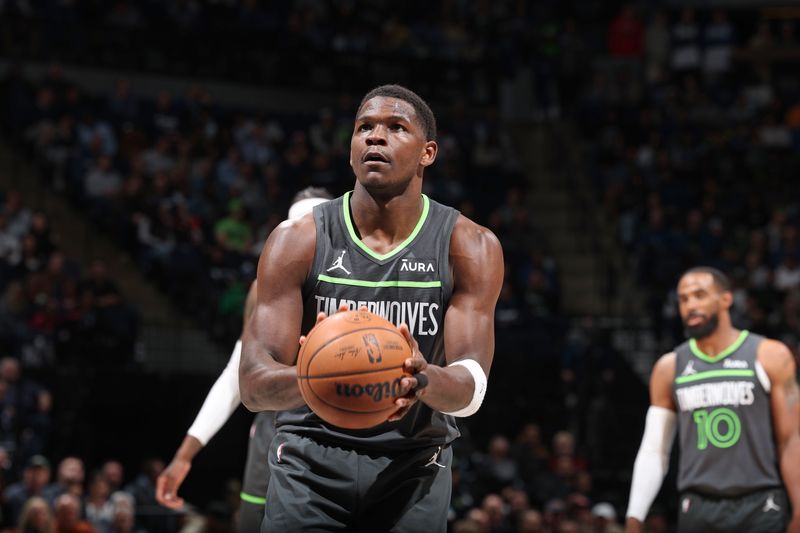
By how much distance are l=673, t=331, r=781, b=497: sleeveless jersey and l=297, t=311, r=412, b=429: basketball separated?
11.7 ft

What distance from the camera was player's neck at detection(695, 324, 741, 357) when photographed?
724 centimetres

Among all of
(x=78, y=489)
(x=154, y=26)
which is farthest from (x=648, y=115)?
(x=78, y=489)

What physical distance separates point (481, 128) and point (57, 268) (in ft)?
28.6

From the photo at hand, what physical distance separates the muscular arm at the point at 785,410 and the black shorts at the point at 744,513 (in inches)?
3.4

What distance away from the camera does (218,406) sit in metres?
6.38

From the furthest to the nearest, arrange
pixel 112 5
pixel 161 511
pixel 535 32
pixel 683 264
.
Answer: pixel 535 32
pixel 112 5
pixel 683 264
pixel 161 511

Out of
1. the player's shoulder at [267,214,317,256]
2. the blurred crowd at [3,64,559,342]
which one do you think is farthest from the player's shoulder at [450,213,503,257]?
the blurred crowd at [3,64,559,342]

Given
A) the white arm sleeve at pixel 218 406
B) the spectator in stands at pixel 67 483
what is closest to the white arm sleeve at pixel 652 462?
the white arm sleeve at pixel 218 406

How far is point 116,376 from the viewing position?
12.9 m

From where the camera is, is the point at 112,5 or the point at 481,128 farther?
the point at 481,128

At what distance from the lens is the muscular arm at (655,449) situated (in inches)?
273

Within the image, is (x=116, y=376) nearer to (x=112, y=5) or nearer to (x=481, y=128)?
(x=112, y=5)

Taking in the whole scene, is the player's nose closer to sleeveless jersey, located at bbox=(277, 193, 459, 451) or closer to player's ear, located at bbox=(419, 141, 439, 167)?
player's ear, located at bbox=(419, 141, 439, 167)

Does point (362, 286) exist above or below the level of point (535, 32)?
below
